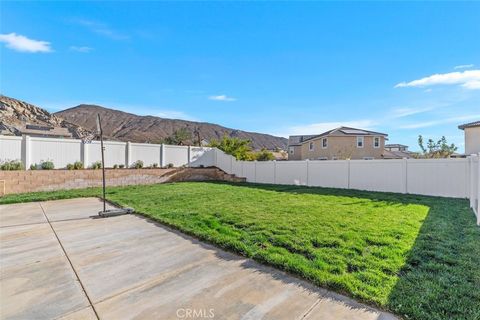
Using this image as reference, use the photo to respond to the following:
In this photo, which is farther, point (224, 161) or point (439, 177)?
point (224, 161)

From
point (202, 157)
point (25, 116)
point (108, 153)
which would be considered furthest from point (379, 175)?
point (25, 116)

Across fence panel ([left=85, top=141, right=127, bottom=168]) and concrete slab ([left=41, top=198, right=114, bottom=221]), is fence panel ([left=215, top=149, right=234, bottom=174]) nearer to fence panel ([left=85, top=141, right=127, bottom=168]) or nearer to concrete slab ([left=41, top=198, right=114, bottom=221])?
fence panel ([left=85, top=141, right=127, bottom=168])

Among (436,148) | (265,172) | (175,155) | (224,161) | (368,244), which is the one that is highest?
(436,148)

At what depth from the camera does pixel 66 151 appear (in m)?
13.1

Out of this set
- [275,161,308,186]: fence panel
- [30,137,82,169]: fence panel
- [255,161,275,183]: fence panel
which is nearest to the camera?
[30,137,82,169]: fence panel

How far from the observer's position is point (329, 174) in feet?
39.7

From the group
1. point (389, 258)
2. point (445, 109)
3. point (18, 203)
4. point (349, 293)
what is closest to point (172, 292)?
point (349, 293)

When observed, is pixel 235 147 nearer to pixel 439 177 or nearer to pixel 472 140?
pixel 439 177

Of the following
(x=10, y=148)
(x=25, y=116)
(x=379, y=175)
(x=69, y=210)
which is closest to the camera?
(x=69, y=210)

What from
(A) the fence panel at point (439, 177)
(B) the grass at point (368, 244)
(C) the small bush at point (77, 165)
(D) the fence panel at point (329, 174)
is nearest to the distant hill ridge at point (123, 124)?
(C) the small bush at point (77, 165)

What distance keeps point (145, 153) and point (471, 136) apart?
20628 millimetres

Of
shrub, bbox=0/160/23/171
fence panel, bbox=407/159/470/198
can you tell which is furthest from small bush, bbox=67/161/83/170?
fence panel, bbox=407/159/470/198

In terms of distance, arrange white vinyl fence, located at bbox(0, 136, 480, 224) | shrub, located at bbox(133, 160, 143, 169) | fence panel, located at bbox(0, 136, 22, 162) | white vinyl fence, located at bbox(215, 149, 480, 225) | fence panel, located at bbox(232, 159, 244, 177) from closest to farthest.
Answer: white vinyl fence, located at bbox(215, 149, 480, 225), white vinyl fence, located at bbox(0, 136, 480, 224), fence panel, located at bbox(0, 136, 22, 162), shrub, located at bbox(133, 160, 143, 169), fence panel, located at bbox(232, 159, 244, 177)

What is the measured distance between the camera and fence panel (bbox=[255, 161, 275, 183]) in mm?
14797
